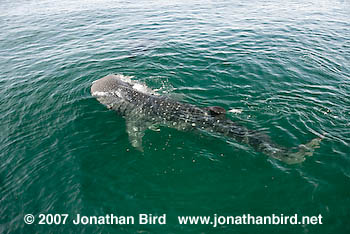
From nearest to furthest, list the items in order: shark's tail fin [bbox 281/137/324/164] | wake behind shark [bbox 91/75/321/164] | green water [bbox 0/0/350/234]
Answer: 1. green water [bbox 0/0/350/234]
2. shark's tail fin [bbox 281/137/324/164]
3. wake behind shark [bbox 91/75/321/164]

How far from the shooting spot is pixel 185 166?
29.9 feet

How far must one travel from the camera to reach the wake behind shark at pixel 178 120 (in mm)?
9234

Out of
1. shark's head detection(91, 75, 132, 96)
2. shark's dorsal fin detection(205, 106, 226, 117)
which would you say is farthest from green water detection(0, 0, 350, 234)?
shark's dorsal fin detection(205, 106, 226, 117)

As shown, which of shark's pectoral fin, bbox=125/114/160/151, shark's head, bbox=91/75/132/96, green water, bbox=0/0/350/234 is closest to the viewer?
green water, bbox=0/0/350/234

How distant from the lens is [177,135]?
10.5m

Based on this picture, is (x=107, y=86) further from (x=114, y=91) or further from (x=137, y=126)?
(x=137, y=126)

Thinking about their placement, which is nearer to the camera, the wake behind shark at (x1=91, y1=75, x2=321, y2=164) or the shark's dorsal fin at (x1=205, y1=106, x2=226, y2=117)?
the wake behind shark at (x1=91, y1=75, x2=321, y2=164)

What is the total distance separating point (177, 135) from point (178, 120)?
30.7 inches

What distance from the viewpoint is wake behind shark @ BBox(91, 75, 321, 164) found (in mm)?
9234

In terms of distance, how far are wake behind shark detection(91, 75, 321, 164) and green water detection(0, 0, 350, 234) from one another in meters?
0.39

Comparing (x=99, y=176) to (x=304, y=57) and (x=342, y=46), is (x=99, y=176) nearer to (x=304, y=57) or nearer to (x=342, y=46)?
(x=304, y=57)

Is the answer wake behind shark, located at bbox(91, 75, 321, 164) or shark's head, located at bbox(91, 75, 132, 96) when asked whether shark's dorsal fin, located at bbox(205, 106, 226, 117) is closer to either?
wake behind shark, located at bbox(91, 75, 321, 164)

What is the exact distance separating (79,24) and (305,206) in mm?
34013

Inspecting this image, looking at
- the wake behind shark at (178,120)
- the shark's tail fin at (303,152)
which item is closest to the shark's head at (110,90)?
the wake behind shark at (178,120)
